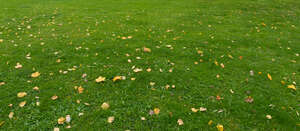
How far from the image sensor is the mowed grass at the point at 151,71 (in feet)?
10.2

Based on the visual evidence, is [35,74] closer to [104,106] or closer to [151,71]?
[104,106]

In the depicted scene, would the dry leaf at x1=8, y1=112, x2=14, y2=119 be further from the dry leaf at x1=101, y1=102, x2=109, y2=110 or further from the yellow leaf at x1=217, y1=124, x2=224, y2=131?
the yellow leaf at x1=217, y1=124, x2=224, y2=131

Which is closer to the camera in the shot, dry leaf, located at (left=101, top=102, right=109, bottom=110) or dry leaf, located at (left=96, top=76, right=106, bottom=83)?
dry leaf, located at (left=101, top=102, right=109, bottom=110)

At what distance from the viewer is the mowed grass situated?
3098 mm

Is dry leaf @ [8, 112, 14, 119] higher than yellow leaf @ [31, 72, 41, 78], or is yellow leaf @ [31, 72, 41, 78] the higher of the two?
yellow leaf @ [31, 72, 41, 78]

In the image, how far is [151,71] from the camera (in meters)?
4.25

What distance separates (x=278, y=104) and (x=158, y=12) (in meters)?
7.00

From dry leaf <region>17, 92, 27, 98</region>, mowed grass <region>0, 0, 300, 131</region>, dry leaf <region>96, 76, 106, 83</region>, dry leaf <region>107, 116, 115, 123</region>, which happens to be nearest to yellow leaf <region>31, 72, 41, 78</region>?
mowed grass <region>0, 0, 300, 131</region>

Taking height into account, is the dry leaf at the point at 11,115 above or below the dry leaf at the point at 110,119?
above

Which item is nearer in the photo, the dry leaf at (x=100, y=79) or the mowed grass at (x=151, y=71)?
the mowed grass at (x=151, y=71)

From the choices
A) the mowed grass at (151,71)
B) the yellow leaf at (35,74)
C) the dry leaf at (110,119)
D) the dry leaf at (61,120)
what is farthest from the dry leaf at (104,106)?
the yellow leaf at (35,74)

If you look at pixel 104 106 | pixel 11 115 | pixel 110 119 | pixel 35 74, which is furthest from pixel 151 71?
pixel 11 115

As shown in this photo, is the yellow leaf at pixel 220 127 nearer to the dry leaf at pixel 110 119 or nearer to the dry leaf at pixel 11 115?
the dry leaf at pixel 110 119

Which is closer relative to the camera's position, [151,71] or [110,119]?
[110,119]
